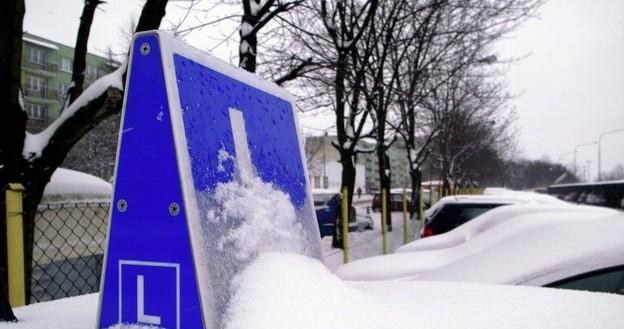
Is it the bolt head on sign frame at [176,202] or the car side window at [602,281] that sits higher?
the bolt head on sign frame at [176,202]

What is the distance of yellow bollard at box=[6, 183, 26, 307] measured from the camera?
266 cm

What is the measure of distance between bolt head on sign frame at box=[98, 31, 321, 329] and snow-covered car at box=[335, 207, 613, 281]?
2910mm

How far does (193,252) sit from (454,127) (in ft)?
73.8

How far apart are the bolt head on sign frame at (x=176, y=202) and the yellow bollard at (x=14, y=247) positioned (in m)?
2.11

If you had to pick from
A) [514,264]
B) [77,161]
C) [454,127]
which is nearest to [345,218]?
[514,264]

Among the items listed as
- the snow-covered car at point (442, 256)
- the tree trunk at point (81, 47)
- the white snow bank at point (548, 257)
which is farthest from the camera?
the tree trunk at point (81, 47)

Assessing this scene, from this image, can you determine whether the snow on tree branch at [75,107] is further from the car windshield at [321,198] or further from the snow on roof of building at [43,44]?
the snow on roof of building at [43,44]

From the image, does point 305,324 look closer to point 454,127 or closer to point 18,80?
point 18,80

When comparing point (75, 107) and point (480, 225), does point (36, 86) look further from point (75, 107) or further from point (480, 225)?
point (480, 225)

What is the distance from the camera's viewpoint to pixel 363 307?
3.67ft

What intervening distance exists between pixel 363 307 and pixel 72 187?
6.54 meters

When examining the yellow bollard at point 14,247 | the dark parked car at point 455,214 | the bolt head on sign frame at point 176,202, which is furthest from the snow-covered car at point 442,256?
the bolt head on sign frame at point 176,202

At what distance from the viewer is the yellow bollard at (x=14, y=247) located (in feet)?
8.73

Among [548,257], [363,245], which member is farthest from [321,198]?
[548,257]
